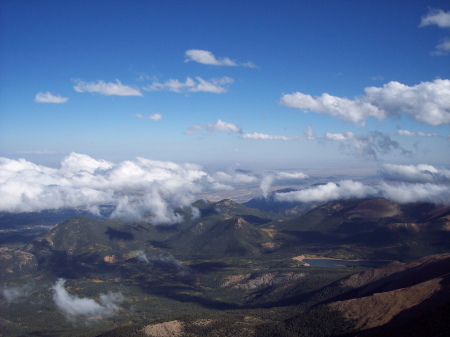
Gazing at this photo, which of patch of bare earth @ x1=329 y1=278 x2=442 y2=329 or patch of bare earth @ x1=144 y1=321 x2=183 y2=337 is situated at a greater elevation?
patch of bare earth @ x1=329 y1=278 x2=442 y2=329

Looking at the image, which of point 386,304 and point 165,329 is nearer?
point 386,304

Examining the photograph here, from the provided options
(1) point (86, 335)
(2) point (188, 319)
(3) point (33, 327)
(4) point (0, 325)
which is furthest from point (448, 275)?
(4) point (0, 325)

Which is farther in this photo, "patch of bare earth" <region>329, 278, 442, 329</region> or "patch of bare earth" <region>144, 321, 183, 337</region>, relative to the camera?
"patch of bare earth" <region>144, 321, 183, 337</region>

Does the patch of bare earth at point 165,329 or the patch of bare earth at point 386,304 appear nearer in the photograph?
the patch of bare earth at point 386,304

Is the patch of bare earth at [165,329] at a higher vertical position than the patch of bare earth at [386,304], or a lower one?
lower
